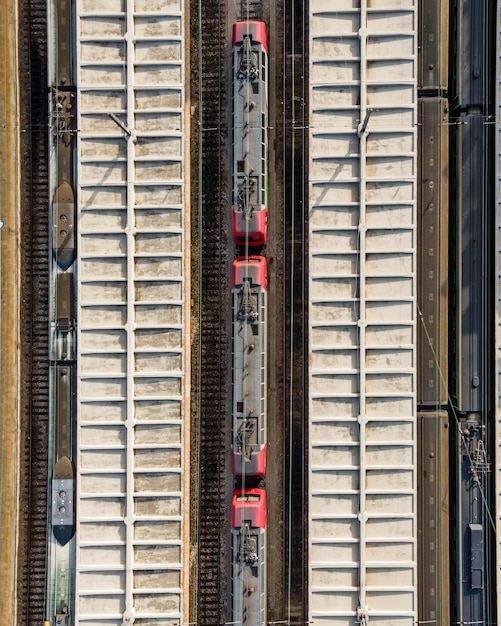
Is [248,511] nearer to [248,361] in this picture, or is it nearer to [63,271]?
[248,361]

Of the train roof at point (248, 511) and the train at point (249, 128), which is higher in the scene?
the train at point (249, 128)

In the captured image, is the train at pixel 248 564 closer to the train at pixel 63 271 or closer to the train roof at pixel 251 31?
the train at pixel 63 271

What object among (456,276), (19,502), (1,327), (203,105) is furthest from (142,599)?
(203,105)

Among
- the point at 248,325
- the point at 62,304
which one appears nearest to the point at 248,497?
the point at 248,325

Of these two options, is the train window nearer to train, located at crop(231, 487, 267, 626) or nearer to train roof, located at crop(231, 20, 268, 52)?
train, located at crop(231, 487, 267, 626)

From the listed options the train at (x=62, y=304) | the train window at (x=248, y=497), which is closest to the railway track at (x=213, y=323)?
the train window at (x=248, y=497)

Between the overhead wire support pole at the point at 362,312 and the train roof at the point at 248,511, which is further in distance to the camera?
the train roof at the point at 248,511
